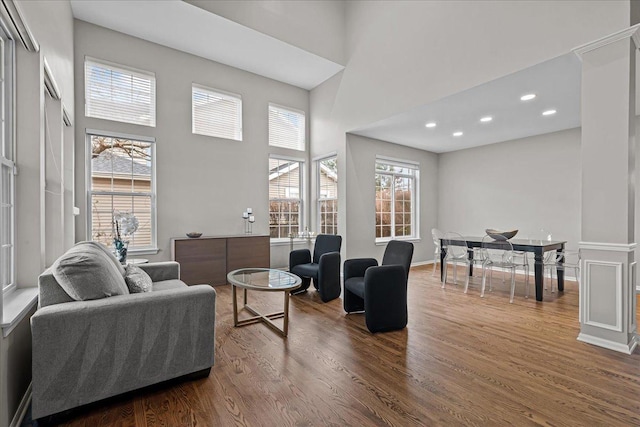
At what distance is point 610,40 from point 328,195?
15.3 ft

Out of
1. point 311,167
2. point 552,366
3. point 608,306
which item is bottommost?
point 552,366

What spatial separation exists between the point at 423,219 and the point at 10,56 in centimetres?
712

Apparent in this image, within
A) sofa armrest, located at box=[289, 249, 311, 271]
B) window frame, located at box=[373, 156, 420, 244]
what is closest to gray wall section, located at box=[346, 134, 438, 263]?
window frame, located at box=[373, 156, 420, 244]

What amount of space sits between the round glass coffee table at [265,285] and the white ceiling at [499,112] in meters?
3.20

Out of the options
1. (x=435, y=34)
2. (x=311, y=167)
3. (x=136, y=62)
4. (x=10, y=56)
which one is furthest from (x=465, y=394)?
(x=136, y=62)

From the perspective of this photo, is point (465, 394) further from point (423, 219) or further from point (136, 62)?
point (136, 62)

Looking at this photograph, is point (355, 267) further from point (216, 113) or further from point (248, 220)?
point (216, 113)

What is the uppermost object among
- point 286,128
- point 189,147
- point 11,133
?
point 286,128

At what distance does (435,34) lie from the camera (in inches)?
172

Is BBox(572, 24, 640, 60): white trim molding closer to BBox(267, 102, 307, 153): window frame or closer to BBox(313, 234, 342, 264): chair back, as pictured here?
BBox(313, 234, 342, 264): chair back

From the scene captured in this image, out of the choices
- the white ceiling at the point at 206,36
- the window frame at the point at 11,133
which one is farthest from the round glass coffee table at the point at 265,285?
the white ceiling at the point at 206,36

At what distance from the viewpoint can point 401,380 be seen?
2270 mm

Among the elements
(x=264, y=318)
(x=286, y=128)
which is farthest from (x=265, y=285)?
(x=286, y=128)

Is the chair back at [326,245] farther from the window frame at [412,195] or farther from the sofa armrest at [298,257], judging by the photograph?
the window frame at [412,195]
